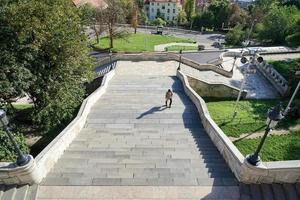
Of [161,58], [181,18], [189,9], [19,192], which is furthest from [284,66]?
[189,9]

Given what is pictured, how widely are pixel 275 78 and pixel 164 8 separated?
6931 centimetres

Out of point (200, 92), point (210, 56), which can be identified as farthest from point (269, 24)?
point (200, 92)

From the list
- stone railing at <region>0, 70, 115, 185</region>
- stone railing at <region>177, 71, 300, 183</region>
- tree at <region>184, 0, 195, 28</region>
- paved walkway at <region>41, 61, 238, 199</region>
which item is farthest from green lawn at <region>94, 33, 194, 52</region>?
stone railing at <region>177, 71, 300, 183</region>

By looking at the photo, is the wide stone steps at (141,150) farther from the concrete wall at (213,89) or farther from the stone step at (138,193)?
the concrete wall at (213,89)

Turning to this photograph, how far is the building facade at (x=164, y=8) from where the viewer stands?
89.1m

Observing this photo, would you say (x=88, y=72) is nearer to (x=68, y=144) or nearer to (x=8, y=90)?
(x=8, y=90)

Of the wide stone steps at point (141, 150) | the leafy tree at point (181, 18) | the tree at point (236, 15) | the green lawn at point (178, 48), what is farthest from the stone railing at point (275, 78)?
the leafy tree at point (181, 18)

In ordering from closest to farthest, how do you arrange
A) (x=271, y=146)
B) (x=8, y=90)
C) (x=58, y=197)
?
(x=58, y=197) < (x=8, y=90) < (x=271, y=146)

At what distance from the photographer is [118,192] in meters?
8.30

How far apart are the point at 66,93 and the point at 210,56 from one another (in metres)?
26.3

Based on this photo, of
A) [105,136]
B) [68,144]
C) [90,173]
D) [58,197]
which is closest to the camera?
[58,197]

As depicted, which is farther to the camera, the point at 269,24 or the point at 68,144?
the point at 269,24

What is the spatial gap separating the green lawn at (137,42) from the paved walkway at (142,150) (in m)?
29.9

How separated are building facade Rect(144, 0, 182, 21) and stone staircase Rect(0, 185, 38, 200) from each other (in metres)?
86.8
